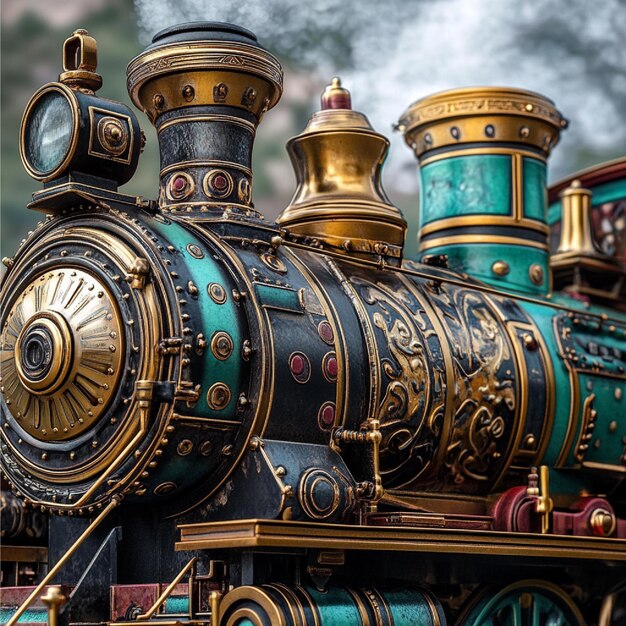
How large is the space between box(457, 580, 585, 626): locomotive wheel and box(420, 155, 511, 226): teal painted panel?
2.25 meters

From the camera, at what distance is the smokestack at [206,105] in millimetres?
5301

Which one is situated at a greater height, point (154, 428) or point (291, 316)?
point (291, 316)

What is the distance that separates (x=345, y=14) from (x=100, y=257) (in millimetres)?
7295

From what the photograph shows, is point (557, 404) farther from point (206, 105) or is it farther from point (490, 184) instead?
point (206, 105)

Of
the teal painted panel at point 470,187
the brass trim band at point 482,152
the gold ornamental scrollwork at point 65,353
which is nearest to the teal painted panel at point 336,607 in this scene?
the gold ornamental scrollwork at point 65,353

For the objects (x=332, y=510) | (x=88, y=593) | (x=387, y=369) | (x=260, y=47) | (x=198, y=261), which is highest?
(x=260, y=47)

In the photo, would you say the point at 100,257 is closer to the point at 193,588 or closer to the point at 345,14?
the point at 193,588

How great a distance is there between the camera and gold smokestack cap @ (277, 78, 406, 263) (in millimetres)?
5746

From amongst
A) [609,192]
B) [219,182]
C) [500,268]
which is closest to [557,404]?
[500,268]

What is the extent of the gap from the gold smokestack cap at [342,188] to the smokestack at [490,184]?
1.12 m

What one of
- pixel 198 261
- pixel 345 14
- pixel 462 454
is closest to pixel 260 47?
pixel 198 261

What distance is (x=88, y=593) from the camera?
4777mm

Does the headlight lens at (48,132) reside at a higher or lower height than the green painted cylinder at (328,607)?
higher

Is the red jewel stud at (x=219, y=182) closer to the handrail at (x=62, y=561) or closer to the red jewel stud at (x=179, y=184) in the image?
the red jewel stud at (x=179, y=184)
